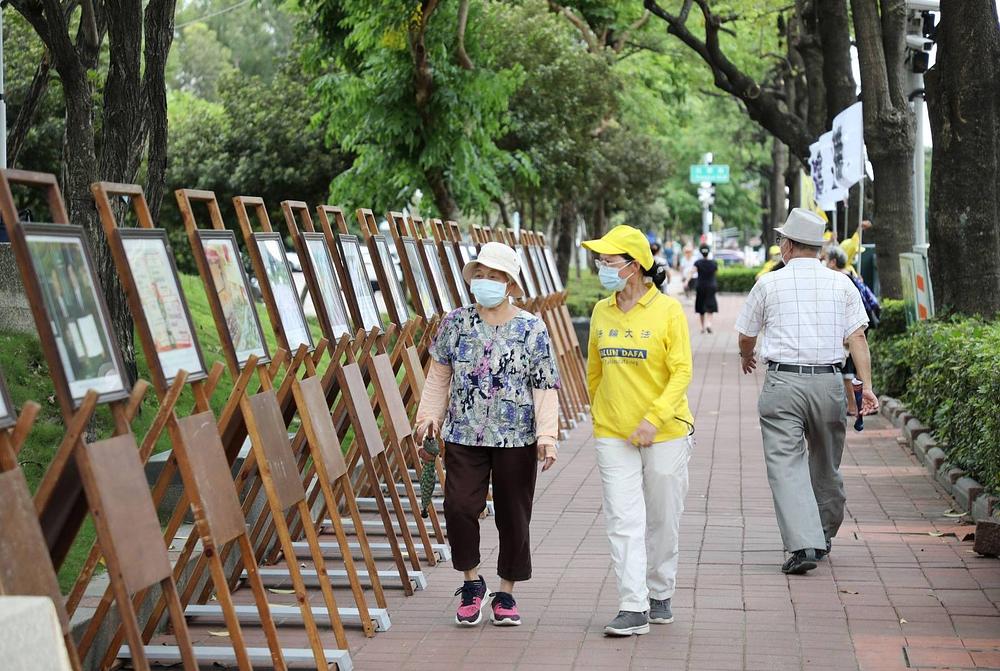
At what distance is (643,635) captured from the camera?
6543mm

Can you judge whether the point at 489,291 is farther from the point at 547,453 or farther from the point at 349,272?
the point at 349,272

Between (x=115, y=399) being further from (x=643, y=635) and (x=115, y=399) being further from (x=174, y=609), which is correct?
(x=643, y=635)

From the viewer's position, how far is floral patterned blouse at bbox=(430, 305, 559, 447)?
6.61 m

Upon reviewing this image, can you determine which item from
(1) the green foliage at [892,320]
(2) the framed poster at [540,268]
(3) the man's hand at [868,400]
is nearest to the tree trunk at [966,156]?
(1) the green foliage at [892,320]

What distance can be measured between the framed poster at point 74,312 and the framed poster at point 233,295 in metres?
1.21

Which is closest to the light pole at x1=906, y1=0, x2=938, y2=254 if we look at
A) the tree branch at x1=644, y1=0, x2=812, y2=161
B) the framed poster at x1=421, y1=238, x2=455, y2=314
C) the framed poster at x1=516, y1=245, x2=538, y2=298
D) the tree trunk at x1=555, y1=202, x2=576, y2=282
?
the tree branch at x1=644, y1=0, x2=812, y2=161

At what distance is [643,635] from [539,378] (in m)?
1.24

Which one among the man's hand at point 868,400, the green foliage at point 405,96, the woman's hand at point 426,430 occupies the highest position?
the green foliage at point 405,96

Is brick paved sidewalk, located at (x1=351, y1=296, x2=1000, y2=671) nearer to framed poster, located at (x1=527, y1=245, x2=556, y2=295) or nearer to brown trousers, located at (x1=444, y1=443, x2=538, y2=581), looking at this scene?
brown trousers, located at (x1=444, y1=443, x2=538, y2=581)

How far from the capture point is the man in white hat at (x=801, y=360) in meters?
7.71

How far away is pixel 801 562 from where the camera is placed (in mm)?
7703

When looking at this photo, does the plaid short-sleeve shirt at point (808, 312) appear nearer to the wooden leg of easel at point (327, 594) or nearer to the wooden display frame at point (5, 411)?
the wooden leg of easel at point (327, 594)

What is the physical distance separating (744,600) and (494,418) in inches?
64.5

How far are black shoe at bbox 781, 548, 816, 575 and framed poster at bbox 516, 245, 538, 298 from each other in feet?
21.5
